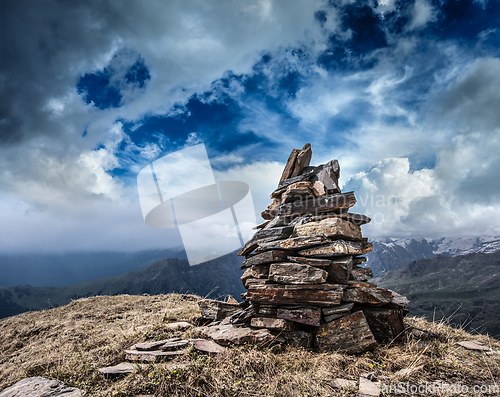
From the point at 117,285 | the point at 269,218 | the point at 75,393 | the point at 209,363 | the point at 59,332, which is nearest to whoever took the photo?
the point at 75,393

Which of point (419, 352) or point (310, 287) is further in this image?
point (310, 287)

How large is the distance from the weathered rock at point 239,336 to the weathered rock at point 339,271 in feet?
8.83

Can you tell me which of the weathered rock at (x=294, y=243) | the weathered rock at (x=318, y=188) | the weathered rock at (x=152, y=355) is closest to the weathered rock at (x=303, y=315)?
the weathered rock at (x=294, y=243)

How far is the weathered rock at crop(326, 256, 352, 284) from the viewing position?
7809mm

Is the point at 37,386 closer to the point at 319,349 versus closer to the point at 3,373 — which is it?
the point at 3,373

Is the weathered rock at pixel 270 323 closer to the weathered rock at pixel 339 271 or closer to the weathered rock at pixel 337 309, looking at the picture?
the weathered rock at pixel 337 309

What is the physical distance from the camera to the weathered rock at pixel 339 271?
7809mm

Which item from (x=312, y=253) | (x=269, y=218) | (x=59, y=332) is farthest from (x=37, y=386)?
(x=269, y=218)

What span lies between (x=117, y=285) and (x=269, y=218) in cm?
21748

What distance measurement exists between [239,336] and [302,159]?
7.71 metres

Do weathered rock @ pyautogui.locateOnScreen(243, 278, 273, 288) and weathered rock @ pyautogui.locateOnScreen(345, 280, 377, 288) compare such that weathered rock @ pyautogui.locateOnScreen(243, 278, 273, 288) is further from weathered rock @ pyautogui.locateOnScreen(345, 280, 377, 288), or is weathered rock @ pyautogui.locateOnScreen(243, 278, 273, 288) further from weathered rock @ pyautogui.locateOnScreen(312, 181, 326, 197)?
weathered rock @ pyautogui.locateOnScreen(312, 181, 326, 197)

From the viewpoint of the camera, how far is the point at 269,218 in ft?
37.3

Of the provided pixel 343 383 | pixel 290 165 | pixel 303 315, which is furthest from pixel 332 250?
pixel 290 165

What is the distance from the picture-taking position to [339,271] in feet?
25.7
